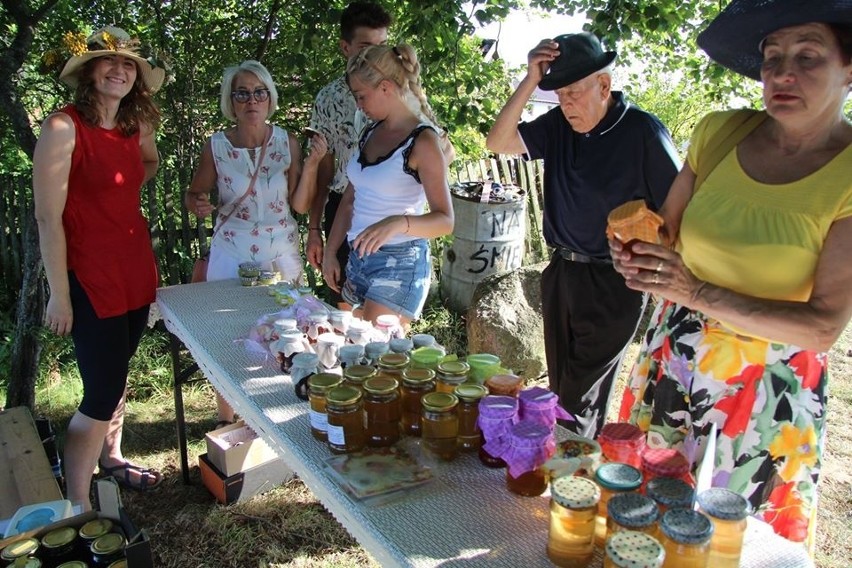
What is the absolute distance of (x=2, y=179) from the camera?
4883 millimetres

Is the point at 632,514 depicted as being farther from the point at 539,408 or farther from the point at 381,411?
the point at 381,411

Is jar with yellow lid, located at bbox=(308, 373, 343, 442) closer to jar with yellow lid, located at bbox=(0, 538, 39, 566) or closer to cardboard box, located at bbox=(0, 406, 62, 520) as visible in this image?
jar with yellow lid, located at bbox=(0, 538, 39, 566)

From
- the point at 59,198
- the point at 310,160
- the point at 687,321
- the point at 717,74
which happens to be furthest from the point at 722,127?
the point at 717,74

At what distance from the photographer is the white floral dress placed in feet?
9.75

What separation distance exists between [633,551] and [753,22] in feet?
4.47

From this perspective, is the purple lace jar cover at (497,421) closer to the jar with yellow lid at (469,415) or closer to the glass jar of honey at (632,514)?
the jar with yellow lid at (469,415)

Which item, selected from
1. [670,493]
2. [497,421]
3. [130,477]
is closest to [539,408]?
[497,421]

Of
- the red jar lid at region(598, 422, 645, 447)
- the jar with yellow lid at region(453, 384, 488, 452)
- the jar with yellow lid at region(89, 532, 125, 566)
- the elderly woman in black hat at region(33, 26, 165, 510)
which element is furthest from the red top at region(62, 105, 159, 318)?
the red jar lid at region(598, 422, 645, 447)

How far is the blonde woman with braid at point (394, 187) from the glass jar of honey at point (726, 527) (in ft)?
5.07

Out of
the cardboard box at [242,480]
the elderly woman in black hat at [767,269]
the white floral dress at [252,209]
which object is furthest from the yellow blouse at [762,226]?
the cardboard box at [242,480]

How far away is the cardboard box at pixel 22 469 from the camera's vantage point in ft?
6.40

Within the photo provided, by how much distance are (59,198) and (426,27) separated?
200 centimetres

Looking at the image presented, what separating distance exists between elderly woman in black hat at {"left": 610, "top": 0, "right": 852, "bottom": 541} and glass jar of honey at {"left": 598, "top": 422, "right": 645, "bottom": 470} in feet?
1.25

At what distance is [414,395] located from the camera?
5.06ft
